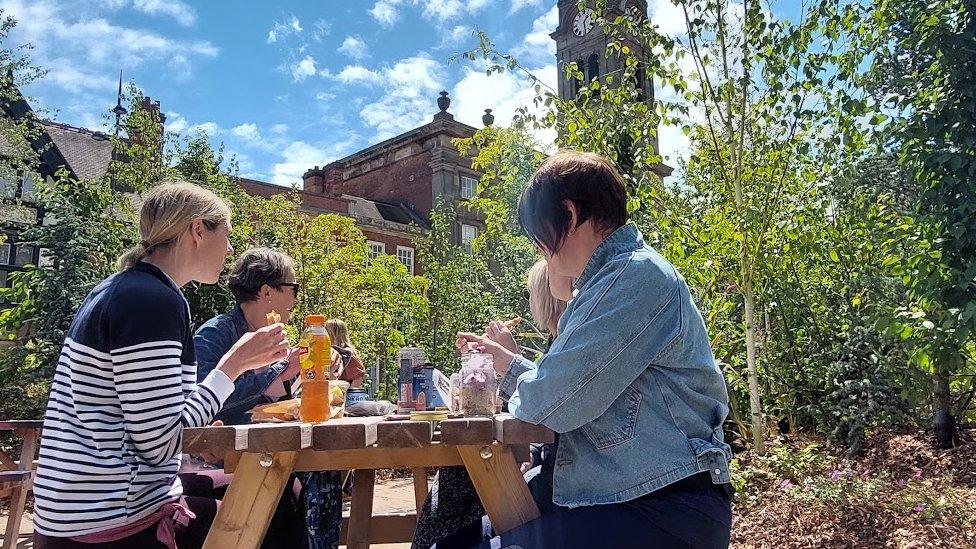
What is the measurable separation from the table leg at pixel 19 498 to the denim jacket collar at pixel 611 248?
3793 millimetres

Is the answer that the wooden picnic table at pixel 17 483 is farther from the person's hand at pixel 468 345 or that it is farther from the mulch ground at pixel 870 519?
the mulch ground at pixel 870 519

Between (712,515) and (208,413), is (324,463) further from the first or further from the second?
(712,515)

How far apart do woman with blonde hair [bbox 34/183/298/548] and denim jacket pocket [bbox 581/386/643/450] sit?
1010 mm

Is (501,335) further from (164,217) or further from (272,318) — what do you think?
(164,217)

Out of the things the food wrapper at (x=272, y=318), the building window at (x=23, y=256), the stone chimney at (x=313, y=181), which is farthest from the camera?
the stone chimney at (x=313, y=181)

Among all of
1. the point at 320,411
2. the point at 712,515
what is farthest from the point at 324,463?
the point at 712,515

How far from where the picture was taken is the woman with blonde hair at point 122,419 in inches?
68.5

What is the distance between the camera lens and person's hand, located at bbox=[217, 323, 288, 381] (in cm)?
202

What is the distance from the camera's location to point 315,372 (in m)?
1.95

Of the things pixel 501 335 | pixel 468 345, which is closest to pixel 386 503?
pixel 501 335

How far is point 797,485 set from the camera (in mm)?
4324

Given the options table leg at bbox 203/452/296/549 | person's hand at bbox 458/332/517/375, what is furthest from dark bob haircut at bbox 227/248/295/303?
table leg at bbox 203/452/296/549

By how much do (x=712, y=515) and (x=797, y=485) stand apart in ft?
10.6

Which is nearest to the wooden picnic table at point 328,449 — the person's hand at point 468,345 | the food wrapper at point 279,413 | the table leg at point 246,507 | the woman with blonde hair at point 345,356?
the table leg at point 246,507
